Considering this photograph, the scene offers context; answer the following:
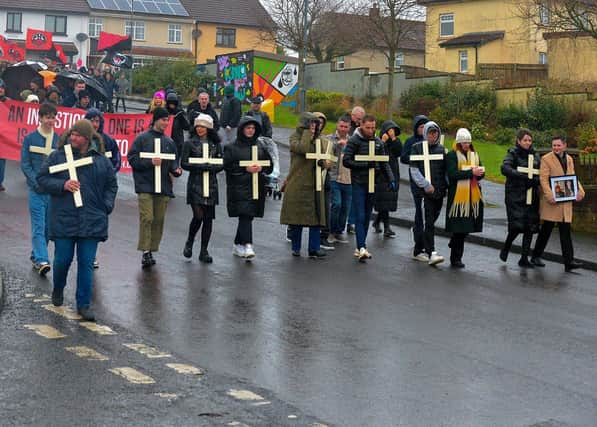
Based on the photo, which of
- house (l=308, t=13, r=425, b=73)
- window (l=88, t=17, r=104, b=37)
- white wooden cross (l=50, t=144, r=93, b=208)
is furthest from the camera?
window (l=88, t=17, r=104, b=37)

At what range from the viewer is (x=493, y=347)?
31.6 feet

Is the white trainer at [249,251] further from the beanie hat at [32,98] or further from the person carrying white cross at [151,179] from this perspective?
the beanie hat at [32,98]

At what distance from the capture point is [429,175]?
47.5 ft

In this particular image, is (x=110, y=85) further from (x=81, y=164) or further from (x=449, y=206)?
(x=81, y=164)

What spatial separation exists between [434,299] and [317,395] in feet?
14.3

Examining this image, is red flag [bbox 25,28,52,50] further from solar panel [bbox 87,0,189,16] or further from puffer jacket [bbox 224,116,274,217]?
puffer jacket [bbox 224,116,274,217]

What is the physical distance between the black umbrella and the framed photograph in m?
18.9

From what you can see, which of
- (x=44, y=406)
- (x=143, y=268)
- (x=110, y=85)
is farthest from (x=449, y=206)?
(x=110, y=85)

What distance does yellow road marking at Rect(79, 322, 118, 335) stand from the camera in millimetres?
9523

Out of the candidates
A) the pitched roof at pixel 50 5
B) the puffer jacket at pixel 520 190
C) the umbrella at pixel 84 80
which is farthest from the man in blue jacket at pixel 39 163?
the pitched roof at pixel 50 5

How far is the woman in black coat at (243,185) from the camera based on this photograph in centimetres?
1394

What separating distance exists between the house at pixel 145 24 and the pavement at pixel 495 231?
62.8 meters

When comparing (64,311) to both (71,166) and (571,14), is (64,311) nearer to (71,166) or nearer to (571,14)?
(71,166)

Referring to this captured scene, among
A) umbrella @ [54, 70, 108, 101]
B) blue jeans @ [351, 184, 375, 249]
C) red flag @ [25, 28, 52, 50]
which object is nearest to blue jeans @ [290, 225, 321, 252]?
blue jeans @ [351, 184, 375, 249]
